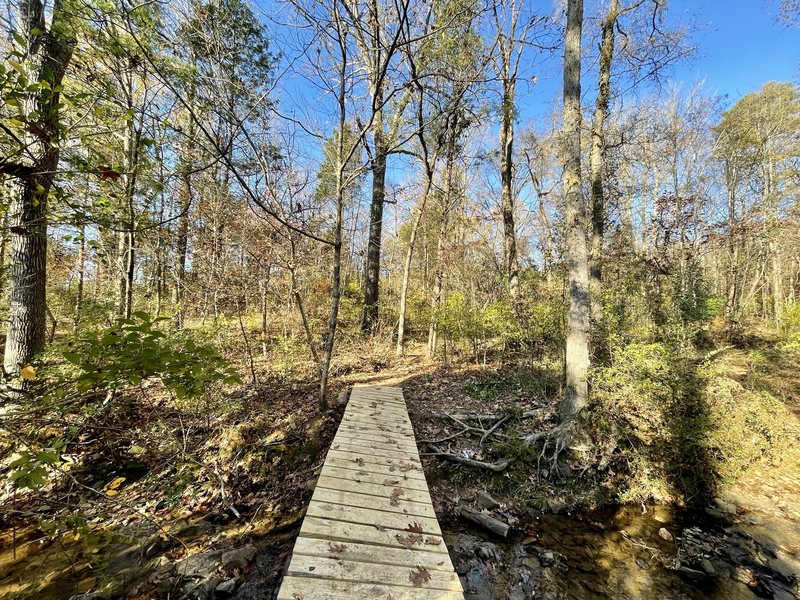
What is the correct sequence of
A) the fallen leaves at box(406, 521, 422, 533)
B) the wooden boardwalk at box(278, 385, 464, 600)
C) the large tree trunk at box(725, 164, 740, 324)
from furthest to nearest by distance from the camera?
the large tree trunk at box(725, 164, 740, 324), the fallen leaves at box(406, 521, 422, 533), the wooden boardwalk at box(278, 385, 464, 600)

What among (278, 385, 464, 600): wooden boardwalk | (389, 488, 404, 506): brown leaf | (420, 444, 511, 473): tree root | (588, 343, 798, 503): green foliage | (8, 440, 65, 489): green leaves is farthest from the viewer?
(420, 444, 511, 473): tree root

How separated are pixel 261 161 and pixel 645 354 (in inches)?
248

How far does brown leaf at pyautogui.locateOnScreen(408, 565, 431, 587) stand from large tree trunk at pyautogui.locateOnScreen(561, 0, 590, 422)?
3.43 metres

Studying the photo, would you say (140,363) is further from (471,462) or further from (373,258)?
(373,258)

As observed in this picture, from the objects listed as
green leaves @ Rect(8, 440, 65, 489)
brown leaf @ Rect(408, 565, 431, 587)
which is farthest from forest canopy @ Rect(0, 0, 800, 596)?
brown leaf @ Rect(408, 565, 431, 587)

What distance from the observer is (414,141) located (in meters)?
11.3

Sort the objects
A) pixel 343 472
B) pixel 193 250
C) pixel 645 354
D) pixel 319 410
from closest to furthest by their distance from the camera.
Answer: pixel 343 472, pixel 645 354, pixel 319 410, pixel 193 250

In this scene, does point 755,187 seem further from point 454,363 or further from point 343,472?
point 343,472

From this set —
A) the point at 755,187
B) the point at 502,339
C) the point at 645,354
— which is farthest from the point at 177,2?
the point at 755,187

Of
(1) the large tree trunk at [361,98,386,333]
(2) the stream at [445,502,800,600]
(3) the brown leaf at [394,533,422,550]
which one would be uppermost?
(1) the large tree trunk at [361,98,386,333]

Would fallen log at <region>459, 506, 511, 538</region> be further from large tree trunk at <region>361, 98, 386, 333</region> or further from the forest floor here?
large tree trunk at <region>361, 98, 386, 333</region>

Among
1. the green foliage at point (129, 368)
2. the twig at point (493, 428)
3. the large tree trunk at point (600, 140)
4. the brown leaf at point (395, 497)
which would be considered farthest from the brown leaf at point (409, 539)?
the large tree trunk at point (600, 140)

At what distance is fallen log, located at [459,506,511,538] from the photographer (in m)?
3.88

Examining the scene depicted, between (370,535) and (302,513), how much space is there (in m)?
1.72
